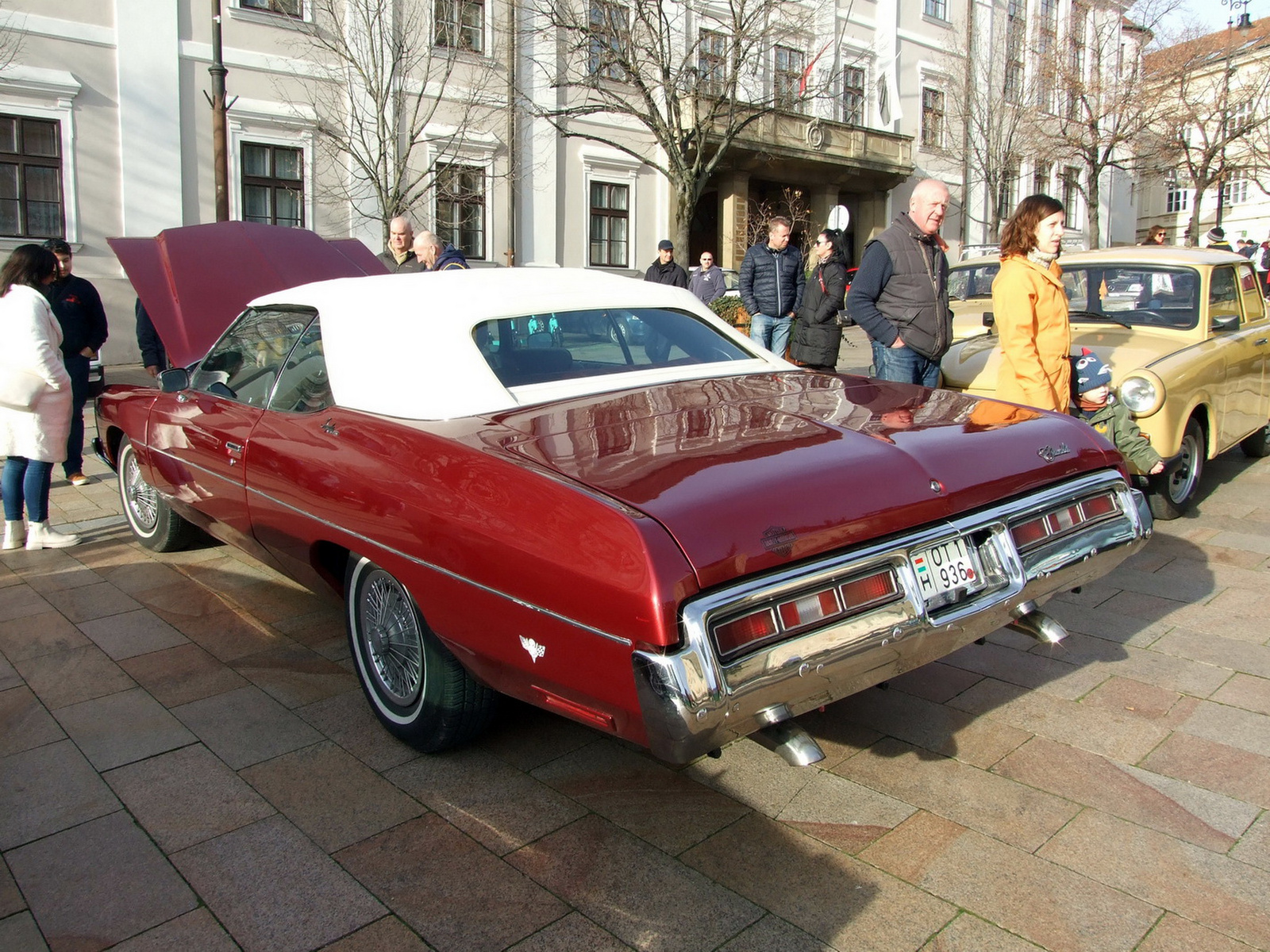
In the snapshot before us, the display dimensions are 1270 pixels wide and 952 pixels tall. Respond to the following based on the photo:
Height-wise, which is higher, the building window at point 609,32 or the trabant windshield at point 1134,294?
the building window at point 609,32

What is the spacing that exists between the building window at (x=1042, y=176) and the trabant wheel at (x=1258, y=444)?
70.7 feet

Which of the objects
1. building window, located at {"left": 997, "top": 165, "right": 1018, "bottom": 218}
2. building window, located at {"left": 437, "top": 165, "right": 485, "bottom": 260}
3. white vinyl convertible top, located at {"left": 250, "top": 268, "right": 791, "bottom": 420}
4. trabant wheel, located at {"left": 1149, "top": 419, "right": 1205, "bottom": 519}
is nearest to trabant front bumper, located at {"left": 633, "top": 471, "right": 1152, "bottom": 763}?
white vinyl convertible top, located at {"left": 250, "top": 268, "right": 791, "bottom": 420}

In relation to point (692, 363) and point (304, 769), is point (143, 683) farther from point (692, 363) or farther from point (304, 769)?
point (692, 363)

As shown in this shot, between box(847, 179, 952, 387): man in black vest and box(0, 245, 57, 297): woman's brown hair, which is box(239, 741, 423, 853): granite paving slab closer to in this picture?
box(847, 179, 952, 387): man in black vest

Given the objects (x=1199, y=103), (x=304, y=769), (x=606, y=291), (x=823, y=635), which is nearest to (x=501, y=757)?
(x=304, y=769)

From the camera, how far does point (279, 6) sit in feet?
57.8

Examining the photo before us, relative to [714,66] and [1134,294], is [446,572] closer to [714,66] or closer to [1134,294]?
[1134,294]

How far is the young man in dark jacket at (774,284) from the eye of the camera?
9.01 metres

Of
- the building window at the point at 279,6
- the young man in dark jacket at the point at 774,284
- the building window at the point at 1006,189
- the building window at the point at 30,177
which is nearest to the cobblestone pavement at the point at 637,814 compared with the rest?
the young man in dark jacket at the point at 774,284

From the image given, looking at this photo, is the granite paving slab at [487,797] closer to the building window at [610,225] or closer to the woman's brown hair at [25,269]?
the woman's brown hair at [25,269]

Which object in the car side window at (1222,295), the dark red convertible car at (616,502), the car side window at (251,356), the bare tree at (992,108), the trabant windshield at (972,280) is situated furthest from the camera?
the bare tree at (992,108)

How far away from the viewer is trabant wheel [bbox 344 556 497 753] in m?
3.12

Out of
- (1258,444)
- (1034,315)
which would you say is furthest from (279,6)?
(1034,315)

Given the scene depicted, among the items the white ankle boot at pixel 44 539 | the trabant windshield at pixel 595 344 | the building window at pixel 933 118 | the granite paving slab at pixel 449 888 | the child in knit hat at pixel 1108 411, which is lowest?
the granite paving slab at pixel 449 888
